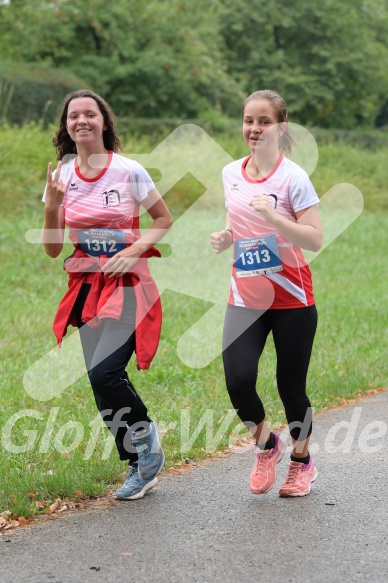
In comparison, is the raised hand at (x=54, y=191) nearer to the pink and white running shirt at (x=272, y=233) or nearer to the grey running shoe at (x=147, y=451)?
the pink and white running shirt at (x=272, y=233)

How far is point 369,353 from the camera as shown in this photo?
29.1 ft

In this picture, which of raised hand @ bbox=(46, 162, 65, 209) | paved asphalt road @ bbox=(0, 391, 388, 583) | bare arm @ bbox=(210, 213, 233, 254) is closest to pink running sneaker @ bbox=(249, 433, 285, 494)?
paved asphalt road @ bbox=(0, 391, 388, 583)

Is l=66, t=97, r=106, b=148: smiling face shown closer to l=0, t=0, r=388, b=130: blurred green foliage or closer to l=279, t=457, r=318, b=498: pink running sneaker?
l=279, t=457, r=318, b=498: pink running sneaker

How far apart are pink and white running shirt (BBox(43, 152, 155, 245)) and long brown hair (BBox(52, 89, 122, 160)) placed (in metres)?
0.14

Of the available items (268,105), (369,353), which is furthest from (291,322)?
(369,353)

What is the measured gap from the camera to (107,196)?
15.6ft

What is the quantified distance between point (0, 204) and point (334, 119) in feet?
92.8

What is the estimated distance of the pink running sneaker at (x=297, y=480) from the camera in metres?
4.90

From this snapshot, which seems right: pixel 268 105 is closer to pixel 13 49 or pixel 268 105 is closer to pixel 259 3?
pixel 13 49

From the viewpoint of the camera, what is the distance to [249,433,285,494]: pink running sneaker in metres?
4.86

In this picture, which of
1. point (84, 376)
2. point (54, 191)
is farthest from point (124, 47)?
point (54, 191)

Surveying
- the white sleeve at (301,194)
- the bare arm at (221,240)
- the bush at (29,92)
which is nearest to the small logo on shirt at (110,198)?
the bare arm at (221,240)

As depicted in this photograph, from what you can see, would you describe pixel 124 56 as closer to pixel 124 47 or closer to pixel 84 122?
pixel 124 47

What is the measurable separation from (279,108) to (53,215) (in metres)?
1.23
